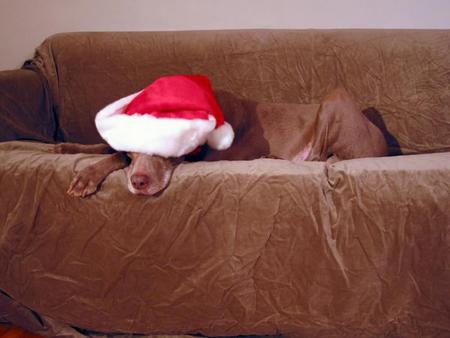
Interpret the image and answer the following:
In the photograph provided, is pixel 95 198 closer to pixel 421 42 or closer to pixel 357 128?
pixel 357 128

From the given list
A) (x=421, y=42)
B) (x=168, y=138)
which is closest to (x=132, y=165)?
(x=168, y=138)

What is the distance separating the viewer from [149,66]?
2.22 metres

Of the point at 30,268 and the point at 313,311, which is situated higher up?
the point at 30,268

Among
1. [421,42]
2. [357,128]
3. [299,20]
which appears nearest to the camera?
[357,128]

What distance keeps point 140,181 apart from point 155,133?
0.57 feet

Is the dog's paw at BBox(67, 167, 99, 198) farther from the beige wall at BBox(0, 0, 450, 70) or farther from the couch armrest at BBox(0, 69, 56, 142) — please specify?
the beige wall at BBox(0, 0, 450, 70)

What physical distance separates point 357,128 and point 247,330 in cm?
102

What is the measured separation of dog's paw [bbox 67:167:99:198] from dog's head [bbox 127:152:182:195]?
0.37ft

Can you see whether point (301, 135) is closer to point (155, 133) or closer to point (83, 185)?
point (155, 133)

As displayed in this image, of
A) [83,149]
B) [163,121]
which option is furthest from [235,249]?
[83,149]

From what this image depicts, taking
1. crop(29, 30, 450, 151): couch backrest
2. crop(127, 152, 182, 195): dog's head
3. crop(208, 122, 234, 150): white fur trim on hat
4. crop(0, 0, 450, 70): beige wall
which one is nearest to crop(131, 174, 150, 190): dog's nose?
crop(127, 152, 182, 195): dog's head

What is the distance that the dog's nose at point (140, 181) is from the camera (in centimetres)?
126

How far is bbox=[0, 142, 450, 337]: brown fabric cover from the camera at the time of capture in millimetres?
1261

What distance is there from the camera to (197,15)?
2.38 m
